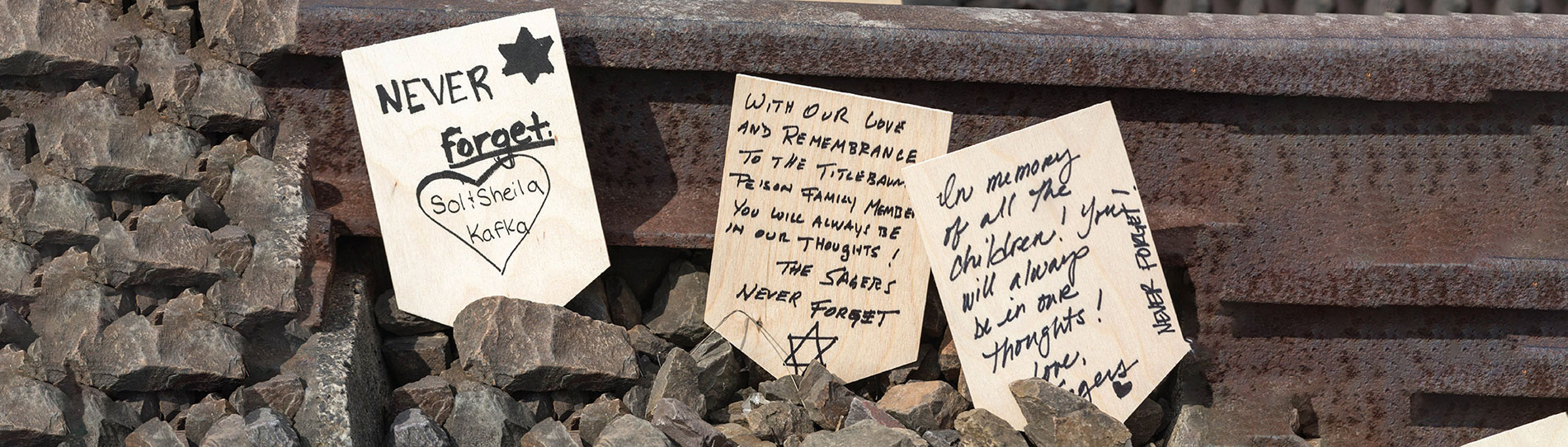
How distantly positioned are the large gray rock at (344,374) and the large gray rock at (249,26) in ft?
1.21

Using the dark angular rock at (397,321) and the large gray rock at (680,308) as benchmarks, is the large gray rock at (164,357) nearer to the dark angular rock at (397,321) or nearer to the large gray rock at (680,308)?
the dark angular rock at (397,321)

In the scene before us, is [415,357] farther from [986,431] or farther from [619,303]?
[986,431]

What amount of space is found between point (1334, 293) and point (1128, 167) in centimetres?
38

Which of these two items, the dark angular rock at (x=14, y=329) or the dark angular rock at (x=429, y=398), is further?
the dark angular rock at (x=429, y=398)

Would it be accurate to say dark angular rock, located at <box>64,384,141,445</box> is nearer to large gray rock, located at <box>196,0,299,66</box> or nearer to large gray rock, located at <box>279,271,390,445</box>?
large gray rock, located at <box>279,271,390,445</box>

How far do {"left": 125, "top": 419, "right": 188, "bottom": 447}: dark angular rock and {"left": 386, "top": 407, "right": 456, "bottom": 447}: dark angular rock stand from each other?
28 centimetres

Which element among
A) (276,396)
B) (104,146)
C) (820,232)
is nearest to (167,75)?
(104,146)

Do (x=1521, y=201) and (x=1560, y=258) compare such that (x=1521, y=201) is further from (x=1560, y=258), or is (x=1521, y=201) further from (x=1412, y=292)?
(x=1412, y=292)

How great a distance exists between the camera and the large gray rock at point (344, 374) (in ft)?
5.21

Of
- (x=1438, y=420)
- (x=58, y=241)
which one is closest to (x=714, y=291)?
(x=58, y=241)

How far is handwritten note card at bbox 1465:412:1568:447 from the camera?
1.85 metres

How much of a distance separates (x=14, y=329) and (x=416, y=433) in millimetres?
513

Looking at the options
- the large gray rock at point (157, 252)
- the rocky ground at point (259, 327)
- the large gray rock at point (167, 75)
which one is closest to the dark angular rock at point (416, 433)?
the rocky ground at point (259, 327)

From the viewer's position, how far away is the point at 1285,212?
6.26 ft
